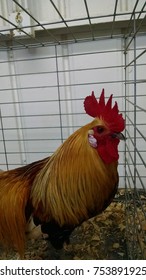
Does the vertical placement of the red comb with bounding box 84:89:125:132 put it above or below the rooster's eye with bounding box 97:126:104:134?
above

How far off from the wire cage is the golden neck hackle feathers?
467 mm

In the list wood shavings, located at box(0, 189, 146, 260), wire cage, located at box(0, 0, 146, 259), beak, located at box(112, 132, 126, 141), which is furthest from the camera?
wire cage, located at box(0, 0, 146, 259)

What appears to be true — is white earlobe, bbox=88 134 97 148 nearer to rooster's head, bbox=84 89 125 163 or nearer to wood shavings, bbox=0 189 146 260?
rooster's head, bbox=84 89 125 163

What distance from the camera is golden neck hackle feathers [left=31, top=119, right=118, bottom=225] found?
100cm

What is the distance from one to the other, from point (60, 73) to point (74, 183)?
40.5 inches

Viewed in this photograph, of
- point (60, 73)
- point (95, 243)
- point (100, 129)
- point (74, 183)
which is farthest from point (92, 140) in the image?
point (60, 73)

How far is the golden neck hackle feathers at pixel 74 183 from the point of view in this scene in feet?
3.27

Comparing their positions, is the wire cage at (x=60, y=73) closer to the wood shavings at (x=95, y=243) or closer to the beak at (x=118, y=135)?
the wood shavings at (x=95, y=243)

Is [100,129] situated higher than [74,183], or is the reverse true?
[100,129]

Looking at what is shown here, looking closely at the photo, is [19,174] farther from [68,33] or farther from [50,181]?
[68,33]

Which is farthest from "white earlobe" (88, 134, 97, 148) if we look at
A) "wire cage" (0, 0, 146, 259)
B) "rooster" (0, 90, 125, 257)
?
"wire cage" (0, 0, 146, 259)

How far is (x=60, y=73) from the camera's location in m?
1.73

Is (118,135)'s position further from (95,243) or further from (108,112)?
(95,243)
